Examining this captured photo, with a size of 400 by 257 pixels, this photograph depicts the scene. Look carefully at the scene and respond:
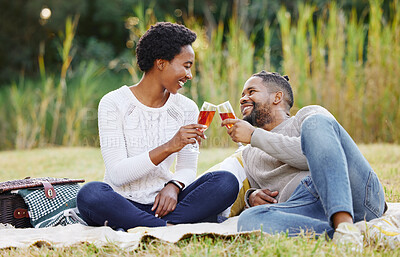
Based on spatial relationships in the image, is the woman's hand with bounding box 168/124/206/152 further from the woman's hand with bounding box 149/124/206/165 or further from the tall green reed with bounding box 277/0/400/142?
the tall green reed with bounding box 277/0/400/142

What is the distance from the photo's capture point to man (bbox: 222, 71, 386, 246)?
2264 mm

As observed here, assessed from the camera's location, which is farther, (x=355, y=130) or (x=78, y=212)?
(x=355, y=130)

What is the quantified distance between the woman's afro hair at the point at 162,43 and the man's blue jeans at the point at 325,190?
1.10m

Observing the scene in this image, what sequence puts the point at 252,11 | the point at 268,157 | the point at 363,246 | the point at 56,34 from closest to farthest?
the point at 363,246 → the point at 268,157 → the point at 252,11 → the point at 56,34

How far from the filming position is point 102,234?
258 cm

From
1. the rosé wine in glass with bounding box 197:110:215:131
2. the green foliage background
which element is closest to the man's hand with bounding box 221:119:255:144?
the rosé wine in glass with bounding box 197:110:215:131

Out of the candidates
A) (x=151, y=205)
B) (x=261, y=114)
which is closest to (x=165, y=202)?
(x=151, y=205)

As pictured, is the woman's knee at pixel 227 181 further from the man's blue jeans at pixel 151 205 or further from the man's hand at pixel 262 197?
the man's hand at pixel 262 197

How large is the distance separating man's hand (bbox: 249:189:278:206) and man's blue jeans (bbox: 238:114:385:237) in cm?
21

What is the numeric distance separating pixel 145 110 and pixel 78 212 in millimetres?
807

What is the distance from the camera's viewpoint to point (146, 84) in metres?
3.23

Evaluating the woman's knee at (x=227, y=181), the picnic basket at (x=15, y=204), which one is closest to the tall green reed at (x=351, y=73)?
the woman's knee at (x=227, y=181)

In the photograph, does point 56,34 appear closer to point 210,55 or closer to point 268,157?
point 210,55

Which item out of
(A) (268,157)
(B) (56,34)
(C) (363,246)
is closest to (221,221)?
(A) (268,157)
